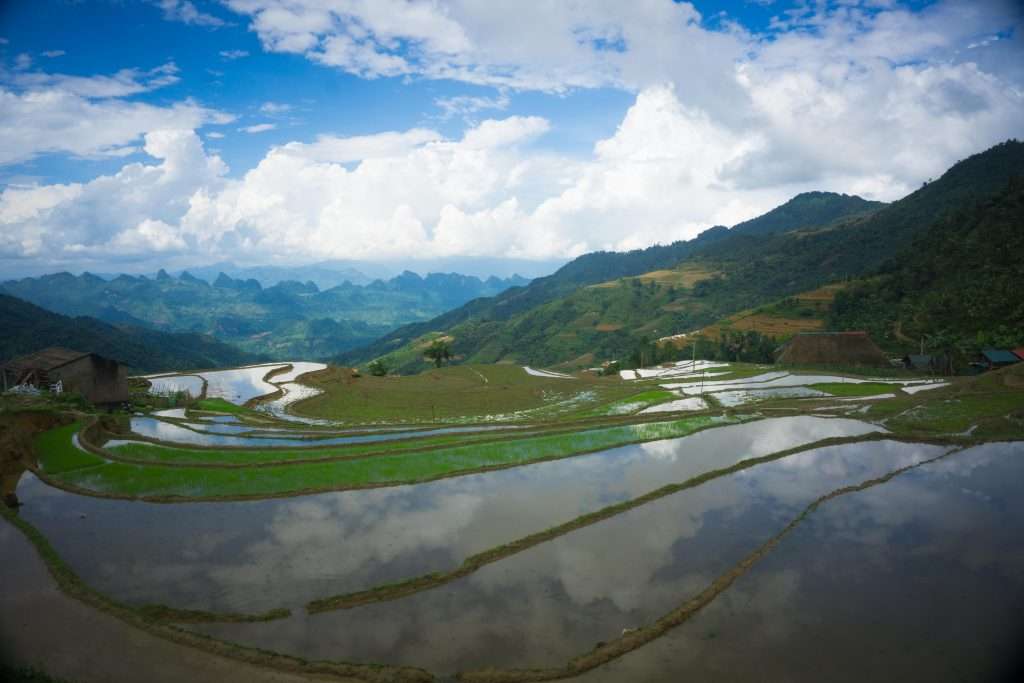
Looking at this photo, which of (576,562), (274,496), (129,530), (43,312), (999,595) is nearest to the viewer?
(999,595)

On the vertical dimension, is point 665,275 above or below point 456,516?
above

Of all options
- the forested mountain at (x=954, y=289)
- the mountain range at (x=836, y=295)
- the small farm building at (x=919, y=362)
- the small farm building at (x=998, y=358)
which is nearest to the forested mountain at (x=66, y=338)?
the mountain range at (x=836, y=295)

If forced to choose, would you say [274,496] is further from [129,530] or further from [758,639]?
[758,639]

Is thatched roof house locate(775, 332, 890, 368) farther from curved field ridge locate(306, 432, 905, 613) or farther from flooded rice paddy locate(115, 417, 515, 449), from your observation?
flooded rice paddy locate(115, 417, 515, 449)

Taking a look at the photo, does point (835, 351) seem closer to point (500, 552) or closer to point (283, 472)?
point (500, 552)

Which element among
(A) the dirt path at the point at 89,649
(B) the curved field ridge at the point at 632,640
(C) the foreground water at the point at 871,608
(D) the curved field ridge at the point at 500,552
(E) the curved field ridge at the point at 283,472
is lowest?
(C) the foreground water at the point at 871,608

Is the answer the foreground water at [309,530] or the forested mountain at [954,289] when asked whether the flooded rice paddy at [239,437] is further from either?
the forested mountain at [954,289]

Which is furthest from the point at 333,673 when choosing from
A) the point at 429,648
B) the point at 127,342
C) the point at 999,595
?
the point at 127,342
